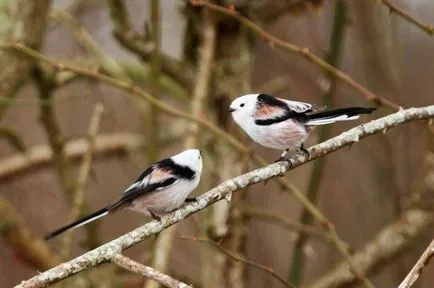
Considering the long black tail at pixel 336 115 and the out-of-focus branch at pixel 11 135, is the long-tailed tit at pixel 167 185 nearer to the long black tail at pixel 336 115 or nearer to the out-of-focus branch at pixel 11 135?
the long black tail at pixel 336 115

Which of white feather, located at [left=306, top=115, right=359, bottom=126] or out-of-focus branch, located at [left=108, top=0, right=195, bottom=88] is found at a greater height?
out-of-focus branch, located at [left=108, top=0, right=195, bottom=88]

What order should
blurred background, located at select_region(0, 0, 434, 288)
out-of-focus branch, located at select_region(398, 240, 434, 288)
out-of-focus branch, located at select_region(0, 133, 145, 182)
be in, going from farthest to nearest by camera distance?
1. out-of-focus branch, located at select_region(0, 133, 145, 182)
2. blurred background, located at select_region(0, 0, 434, 288)
3. out-of-focus branch, located at select_region(398, 240, 434, 288)

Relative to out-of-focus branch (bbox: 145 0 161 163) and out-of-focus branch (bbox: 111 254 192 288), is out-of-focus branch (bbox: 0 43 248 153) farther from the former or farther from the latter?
out-of-focus branch (bbox: 111 254 192 288)

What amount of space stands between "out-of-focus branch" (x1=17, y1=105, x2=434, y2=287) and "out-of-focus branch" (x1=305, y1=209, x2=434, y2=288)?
4.06ft

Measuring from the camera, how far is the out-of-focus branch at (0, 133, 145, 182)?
3.55m

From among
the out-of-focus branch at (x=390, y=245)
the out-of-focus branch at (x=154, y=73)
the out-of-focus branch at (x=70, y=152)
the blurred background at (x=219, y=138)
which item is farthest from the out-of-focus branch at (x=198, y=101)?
the out-of-focus branch at (x=70, y=152)

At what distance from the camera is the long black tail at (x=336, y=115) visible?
1.49m

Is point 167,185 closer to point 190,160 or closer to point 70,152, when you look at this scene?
point 190,160

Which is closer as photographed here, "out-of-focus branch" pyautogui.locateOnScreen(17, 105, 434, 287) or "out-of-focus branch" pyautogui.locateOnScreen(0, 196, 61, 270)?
"out-of-focus branch" pyautogui.locateOnScreen(17, 105, 434, 287)

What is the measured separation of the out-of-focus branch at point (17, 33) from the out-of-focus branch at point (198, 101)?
1.89 feet

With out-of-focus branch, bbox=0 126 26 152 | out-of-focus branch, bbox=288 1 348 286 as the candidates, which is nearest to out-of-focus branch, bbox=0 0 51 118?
out-of-focus branch, bbox=0 126 26 152

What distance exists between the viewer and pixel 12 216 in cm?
320

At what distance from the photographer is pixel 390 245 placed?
2934 millimetres

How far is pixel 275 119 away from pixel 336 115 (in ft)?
0.47
